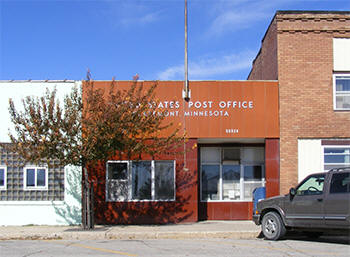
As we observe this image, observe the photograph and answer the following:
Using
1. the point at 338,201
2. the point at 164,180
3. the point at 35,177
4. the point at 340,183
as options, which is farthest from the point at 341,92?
the point at 35,177

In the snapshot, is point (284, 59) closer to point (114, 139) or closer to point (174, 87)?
point (174, 87)

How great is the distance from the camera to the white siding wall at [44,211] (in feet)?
50.4

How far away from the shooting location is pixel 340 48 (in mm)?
15867

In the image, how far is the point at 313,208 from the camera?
35.8 feet

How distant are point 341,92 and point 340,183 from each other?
242 inches

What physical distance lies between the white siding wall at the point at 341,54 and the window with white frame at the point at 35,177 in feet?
35.7

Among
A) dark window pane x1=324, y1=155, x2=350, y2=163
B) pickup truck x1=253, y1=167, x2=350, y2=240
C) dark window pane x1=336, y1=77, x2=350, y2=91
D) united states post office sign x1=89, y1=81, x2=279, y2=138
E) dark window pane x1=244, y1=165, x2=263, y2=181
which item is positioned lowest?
pickup truck x1=253, y1=167, x2=350, y2=240

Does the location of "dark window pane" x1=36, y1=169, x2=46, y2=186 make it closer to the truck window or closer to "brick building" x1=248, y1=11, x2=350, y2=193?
"brick building" x1=248, y1=11, x2=350, y2=193

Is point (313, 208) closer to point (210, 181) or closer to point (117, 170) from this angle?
point (210, 181)

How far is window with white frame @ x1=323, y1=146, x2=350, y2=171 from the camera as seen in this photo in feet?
→ 51.1

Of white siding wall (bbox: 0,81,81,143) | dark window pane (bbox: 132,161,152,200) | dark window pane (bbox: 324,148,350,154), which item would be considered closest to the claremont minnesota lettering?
dark window pane (bbox: 132,161,152,200)

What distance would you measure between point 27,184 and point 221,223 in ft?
22.5

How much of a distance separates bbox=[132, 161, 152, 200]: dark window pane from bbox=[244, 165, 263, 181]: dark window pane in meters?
3.75

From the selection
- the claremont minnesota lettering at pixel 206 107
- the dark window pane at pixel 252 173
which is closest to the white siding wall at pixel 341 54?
the claremont minnesota lettering at pixel 206 107
